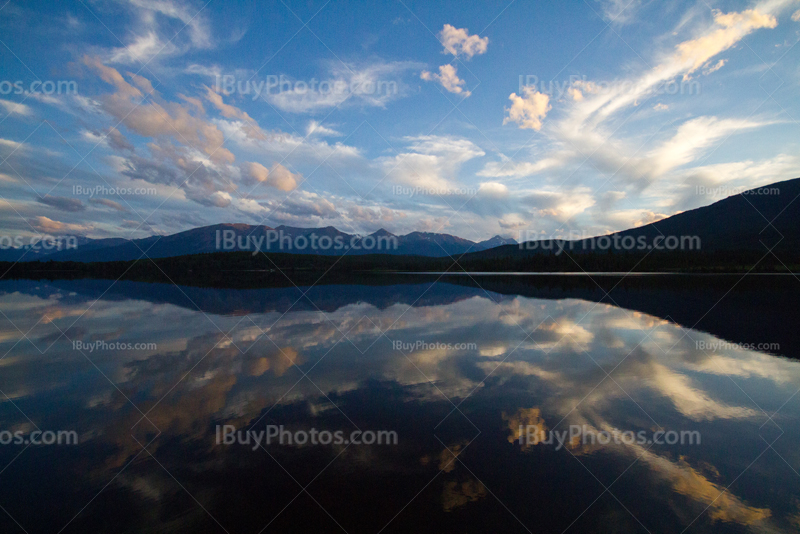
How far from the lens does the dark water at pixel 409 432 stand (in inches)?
228

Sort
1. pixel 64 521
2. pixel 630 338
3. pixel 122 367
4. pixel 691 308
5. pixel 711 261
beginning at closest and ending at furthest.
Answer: pixel 64 521 → pixel 122 367 → pixel 630 338 → pixel 691 308 → pixel 711 261

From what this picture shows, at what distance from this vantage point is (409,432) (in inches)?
336

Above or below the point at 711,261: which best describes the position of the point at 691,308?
below

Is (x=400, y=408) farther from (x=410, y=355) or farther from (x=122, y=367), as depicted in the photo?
(x=122, y=367)

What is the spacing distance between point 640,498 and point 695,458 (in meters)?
2.57

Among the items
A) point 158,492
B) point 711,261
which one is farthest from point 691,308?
point 711,261

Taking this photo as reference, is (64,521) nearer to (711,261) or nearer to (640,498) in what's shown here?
(640,498)

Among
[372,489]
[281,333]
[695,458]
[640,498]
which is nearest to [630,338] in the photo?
[695,458]

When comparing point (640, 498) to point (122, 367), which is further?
point (122, 367)

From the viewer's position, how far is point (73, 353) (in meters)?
16.3

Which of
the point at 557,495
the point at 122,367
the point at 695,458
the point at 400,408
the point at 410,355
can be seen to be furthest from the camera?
the point at 410,355

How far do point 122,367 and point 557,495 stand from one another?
17.6 m

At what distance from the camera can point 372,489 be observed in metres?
6.33

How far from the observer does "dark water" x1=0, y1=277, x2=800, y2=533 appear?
5.79 metres
